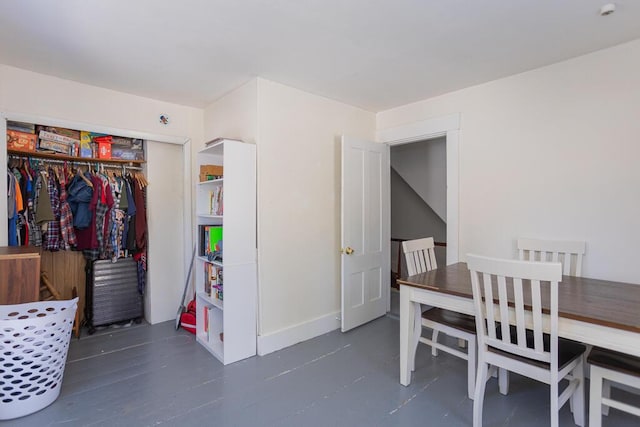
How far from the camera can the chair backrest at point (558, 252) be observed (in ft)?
7.59

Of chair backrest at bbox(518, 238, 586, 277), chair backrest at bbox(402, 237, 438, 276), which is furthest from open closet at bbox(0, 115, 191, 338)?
chair backrest at bbox(518, 238, 586, 277)

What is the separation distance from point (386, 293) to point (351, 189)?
1.36 m

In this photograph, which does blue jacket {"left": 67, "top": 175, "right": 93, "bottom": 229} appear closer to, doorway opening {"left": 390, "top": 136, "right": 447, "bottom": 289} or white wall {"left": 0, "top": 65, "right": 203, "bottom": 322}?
white wall {"left": 0, "top": 65, "right": 203, "bottom": 322}

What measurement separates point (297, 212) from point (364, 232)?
815 mm

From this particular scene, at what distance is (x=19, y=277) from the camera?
2078mm

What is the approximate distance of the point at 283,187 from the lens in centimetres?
291

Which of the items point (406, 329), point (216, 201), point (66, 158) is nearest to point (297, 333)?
point (406, 329)

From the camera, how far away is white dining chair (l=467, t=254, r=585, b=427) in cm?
154

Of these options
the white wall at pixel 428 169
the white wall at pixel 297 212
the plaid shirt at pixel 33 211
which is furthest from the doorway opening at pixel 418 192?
the plaid shirt at pixel 33 211

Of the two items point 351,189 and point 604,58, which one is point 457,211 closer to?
point 351,189

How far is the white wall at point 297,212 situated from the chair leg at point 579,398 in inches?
78.2

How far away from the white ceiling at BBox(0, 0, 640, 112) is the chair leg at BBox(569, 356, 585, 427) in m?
2.05

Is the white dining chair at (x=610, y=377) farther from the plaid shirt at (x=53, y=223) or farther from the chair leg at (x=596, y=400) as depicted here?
the plaid shirt at (x=53, y=223)

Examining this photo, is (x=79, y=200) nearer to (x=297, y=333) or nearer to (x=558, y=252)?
(x=297, y=333)
